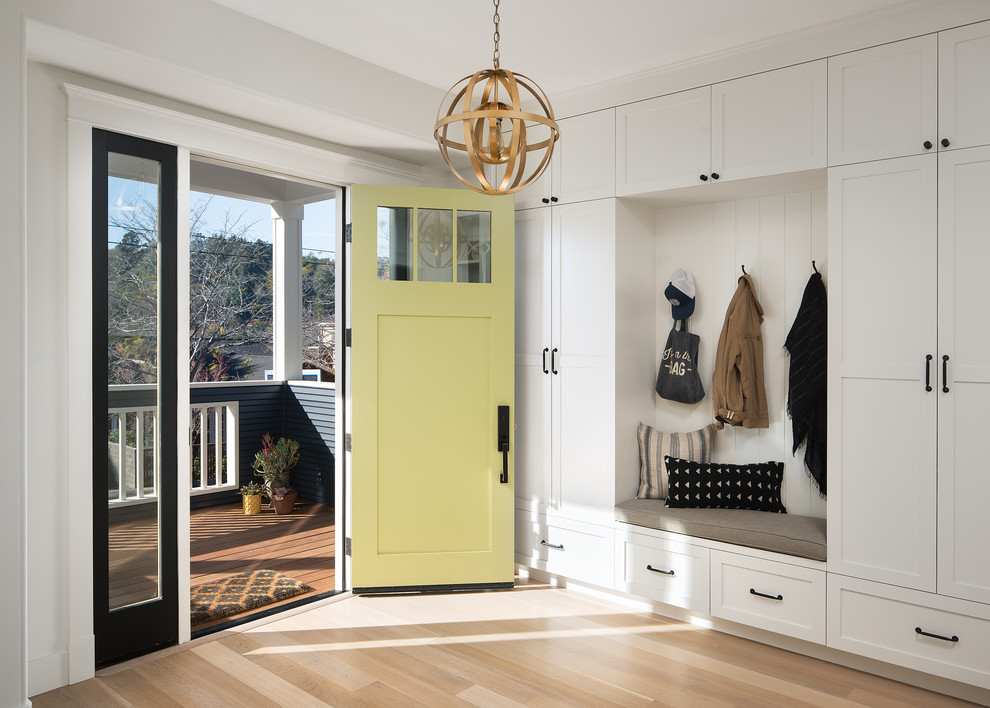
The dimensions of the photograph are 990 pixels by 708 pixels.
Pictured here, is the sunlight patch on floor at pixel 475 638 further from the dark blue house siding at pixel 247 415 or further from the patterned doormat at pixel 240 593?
the dark blue house siding at pixel 247 415

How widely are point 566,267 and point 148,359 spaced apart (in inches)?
83.7

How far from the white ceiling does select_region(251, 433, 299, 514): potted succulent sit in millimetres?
3413

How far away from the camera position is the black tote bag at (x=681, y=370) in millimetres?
3637

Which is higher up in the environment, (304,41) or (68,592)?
(304,41)

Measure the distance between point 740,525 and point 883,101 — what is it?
75.1 inches

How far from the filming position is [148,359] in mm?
2963

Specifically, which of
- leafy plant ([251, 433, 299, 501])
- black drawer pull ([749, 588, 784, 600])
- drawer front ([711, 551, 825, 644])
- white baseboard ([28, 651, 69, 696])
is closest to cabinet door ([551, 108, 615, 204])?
drawer front ([711, 551, 825, 644])

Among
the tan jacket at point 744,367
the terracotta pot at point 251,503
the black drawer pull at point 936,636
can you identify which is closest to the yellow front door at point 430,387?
the tan jacket at point 744,367

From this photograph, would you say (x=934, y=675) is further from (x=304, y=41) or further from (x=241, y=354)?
(x=241, y=354)

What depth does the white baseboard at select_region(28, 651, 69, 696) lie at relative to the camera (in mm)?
2568

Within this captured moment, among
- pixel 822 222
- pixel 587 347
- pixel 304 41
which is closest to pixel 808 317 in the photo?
pixel 822 222

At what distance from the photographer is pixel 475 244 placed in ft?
12.6

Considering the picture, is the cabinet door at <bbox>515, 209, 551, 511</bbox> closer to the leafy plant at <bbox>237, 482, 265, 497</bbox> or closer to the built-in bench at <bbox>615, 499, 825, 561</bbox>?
the built-in bench at <bbox>615, 499, 825, 561</bbox>

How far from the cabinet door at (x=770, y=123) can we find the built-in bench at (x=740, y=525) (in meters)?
1.60
